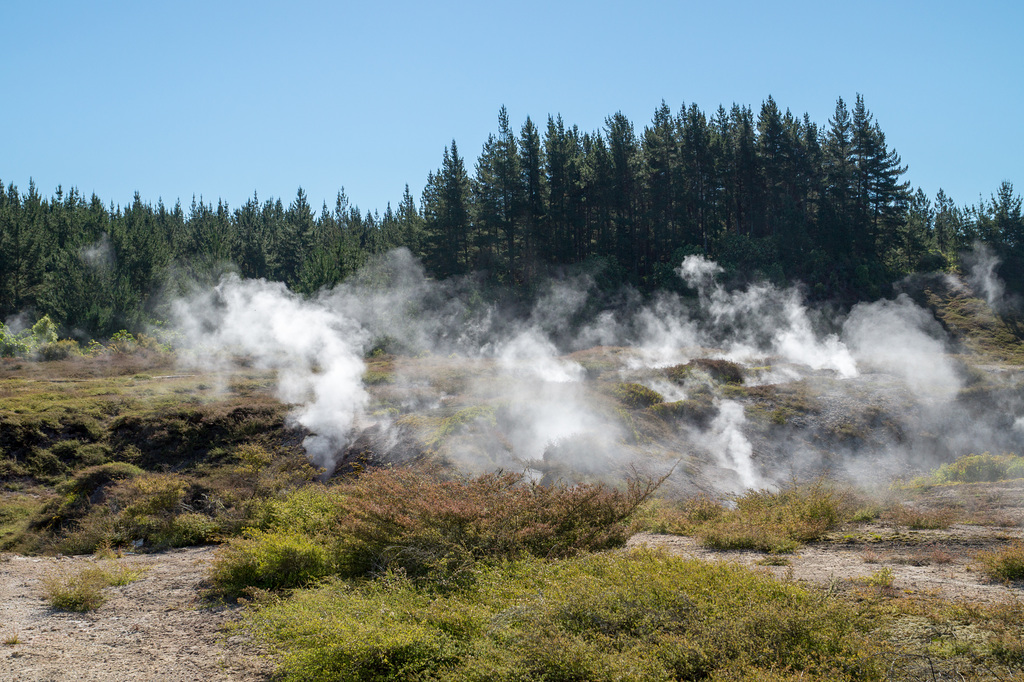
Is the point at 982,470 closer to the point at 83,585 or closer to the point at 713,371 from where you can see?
the point at 713,371

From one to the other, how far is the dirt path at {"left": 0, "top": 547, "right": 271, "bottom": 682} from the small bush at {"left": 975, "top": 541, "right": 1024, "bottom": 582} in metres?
7.78

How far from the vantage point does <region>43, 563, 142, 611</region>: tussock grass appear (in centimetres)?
933

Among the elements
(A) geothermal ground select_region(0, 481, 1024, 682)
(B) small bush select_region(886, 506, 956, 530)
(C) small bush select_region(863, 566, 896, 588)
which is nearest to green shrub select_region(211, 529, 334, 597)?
(A) geothermal ground select_region(0, 481, 1024, 682)

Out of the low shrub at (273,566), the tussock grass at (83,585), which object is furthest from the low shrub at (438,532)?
the tussock grass at (83,585)

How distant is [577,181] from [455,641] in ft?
167

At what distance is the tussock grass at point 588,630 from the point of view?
5.36m

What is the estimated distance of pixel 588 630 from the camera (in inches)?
232

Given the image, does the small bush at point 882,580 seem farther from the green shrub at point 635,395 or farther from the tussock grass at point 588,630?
the green shrub at point 635,395

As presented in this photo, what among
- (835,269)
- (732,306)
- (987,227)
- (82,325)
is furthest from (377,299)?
(987,227)

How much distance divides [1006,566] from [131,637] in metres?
9.91

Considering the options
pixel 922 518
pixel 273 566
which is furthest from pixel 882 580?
pixel 273 566

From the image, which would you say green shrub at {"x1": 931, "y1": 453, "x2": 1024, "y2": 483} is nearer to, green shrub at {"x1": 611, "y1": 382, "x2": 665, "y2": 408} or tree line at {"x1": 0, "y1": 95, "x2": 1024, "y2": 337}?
green shrub at {"x1": 611, "y1": 382, "x2": 665, "y2": 408}

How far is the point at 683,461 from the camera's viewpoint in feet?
52.7

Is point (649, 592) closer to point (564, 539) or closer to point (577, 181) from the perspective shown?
point (564, 539)
